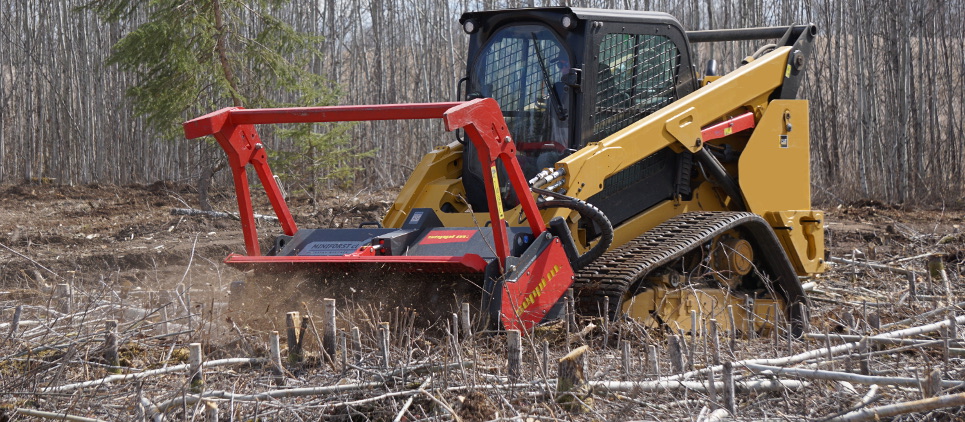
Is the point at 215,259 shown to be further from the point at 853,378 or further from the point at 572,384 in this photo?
the point at 853,378

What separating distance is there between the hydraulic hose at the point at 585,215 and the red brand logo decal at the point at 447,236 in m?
0.51

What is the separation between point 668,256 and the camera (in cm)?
596

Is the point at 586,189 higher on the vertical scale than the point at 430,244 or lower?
higher

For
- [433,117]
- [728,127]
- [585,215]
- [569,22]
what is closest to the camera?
[433,117]

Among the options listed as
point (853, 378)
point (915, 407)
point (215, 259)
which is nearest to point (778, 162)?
point (853, 378)

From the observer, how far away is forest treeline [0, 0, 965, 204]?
16.0 metres

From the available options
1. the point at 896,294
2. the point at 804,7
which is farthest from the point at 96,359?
the point at 804,7

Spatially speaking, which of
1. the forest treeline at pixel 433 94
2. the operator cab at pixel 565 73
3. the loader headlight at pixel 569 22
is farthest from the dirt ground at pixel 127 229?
the loader headlight at pixel 569 22

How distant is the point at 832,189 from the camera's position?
16.5 m

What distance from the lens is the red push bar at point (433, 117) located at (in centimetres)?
526

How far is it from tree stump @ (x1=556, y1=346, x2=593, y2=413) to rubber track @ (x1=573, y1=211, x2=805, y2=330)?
5.56 ft

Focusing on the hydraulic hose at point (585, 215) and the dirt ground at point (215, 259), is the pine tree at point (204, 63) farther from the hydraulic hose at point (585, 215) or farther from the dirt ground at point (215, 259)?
the hydraulic hose at point (585, 215)

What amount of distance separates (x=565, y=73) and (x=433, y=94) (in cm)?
1652

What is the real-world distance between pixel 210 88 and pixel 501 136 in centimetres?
1063
